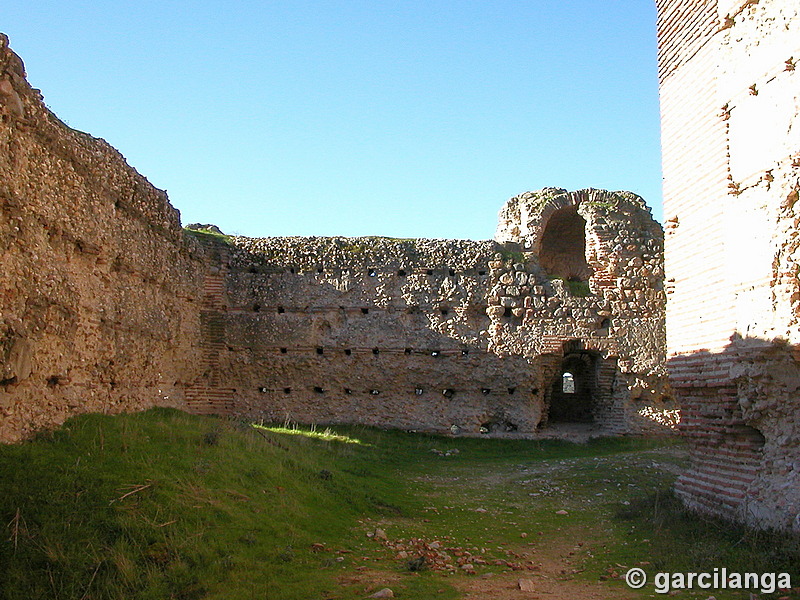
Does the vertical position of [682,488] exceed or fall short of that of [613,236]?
it falls short

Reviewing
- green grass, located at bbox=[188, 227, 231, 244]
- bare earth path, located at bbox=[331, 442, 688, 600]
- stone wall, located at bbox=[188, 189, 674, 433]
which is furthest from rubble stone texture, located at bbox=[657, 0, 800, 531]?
green grass, located at bbox=[188, 227, 231, 244]

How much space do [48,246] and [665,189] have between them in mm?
6751

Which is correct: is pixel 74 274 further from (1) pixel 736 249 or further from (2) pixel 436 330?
(2) pixel 436 330

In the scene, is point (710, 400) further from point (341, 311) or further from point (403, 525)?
point (341, 311)

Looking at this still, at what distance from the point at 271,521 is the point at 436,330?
8.82 metres

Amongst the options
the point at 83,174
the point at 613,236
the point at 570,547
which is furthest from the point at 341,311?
the point at 570,547

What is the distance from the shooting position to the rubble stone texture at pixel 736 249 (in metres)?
5.48

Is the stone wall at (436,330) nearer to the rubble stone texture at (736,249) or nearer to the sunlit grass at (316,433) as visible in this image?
the sunlit grass at (316,433)

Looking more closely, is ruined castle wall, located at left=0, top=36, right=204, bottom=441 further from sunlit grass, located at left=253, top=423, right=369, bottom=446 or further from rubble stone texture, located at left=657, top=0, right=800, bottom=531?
rubble stone texture, located at left=657, top=0, right=800, bottom=531

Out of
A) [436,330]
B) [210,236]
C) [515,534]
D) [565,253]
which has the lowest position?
[515,534]

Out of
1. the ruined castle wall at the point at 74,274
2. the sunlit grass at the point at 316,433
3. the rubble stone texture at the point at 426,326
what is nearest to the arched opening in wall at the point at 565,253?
the rubble stone texture at the point at 426,326

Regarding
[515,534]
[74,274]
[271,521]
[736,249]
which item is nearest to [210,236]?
[74,274]

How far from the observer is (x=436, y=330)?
46.8 ft

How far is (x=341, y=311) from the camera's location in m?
14.5
